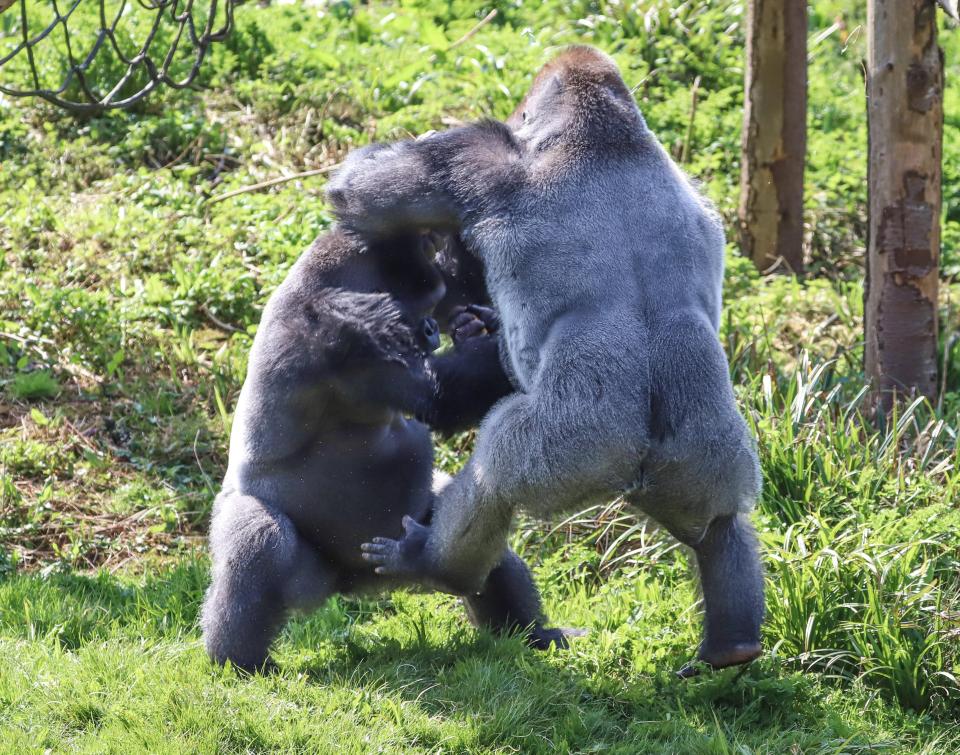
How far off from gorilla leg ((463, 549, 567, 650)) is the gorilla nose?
0.84 meters

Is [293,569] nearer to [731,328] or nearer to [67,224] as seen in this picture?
[731,328]

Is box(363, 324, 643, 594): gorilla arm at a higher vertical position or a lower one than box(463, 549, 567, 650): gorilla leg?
higher

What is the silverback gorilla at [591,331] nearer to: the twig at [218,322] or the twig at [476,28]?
the twig at [218,322]

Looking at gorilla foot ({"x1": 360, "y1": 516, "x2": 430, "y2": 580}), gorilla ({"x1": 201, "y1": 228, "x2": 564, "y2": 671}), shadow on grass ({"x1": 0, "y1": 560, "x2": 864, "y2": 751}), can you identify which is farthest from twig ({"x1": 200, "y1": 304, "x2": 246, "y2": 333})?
gorilla foot ({"x1": 360, "y1": 516, "x2": 430, "y2": 580})

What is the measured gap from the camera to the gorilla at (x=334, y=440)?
3.63 metres

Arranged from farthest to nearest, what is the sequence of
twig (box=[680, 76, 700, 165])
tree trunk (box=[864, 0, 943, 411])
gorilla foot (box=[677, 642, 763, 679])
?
twig (box=[680, 76, 700, 165])
tree trunk (box=[864, 0, 943, 411])
gorilla foot (box=[677, 642, 763, 679])

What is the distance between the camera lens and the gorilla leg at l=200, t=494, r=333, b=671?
12.1ft

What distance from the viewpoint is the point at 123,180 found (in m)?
7.25

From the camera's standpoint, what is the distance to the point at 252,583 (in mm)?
3689

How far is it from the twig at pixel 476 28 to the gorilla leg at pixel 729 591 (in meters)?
5.75

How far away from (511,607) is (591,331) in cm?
126

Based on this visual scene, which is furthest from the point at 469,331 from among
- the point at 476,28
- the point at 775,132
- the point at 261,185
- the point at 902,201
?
the point at 476,28

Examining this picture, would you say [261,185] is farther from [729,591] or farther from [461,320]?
[729,591]

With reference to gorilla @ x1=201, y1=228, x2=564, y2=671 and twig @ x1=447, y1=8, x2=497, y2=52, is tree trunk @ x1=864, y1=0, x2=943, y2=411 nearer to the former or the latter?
gorilla @ x1=201, y1=228, x2=564, y2=671
